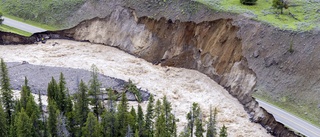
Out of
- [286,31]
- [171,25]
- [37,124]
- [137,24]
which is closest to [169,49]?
[171,25]

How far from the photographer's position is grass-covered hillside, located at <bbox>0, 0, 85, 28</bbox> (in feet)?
263

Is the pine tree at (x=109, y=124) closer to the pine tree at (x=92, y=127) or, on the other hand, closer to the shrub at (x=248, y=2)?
the pine tree at (x=92, y=127)

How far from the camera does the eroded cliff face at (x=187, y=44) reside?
57.3 meters

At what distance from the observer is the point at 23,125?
40656 millimetres

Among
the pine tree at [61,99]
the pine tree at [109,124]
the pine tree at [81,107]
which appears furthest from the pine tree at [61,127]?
the pine tree at [61,99]

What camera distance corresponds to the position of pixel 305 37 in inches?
2237

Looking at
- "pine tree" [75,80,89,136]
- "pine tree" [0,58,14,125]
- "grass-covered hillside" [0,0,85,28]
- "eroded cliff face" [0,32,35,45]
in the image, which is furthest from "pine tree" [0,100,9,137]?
"grass-covered hillside" [0,0,85,28]

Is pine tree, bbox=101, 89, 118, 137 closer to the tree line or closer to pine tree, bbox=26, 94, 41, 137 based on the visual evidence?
the tree line

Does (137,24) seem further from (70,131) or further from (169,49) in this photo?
(70,131)

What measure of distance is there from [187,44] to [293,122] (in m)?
24.1

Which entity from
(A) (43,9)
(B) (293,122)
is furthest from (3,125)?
(A) (43,9)

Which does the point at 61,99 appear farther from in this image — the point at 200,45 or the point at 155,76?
the point at 200,45

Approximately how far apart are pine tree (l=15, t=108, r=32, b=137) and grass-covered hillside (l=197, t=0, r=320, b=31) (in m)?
37.1

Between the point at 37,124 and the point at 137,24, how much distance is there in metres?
34.1
